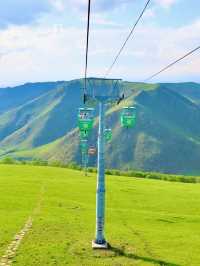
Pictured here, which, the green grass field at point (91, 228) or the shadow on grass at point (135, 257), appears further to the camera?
the green grass field at point (91, 228)

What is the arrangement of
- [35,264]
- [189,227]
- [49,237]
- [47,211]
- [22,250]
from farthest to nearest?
[47,211], [189,227], [49,237], [22,250], [35,264]

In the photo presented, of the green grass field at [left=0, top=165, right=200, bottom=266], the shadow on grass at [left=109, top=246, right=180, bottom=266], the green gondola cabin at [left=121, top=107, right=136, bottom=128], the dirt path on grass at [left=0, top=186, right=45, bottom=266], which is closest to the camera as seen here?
the dirt path on grass at [left=0, top=186, right=45, bottom=266]

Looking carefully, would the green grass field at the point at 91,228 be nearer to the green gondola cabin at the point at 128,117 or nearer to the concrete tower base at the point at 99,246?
the concrete tower base at the point at 99,246

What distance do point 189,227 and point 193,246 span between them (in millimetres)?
13249

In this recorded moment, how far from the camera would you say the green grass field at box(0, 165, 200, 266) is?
33750 mm

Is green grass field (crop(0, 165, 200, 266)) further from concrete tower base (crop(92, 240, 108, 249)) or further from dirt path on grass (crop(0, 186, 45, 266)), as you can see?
concrete tower base (crop(92, 240, 108, 249))

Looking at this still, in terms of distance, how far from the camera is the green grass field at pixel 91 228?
3375cm

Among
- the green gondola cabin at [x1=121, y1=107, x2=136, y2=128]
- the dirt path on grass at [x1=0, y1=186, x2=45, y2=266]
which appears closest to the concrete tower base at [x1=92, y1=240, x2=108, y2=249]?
the dirt path on grass at [x1=0, y1=186, x2=45, y2=266]

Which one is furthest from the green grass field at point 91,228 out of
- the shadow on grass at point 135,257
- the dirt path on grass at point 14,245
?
the dirt path on grass at point 14,245

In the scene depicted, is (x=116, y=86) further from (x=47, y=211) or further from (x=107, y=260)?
(x=47, y=211)

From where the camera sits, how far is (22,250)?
114ft

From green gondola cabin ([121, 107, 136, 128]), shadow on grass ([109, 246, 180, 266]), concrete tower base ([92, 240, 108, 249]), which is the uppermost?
green gondola cabin ([121, 107, 136, 128])

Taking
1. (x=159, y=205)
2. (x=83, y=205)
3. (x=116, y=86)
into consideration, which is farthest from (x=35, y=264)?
(x=159, y=205)

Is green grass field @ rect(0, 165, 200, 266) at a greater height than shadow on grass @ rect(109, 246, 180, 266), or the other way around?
green grass field @ rect(0, 165, 200, 266)
